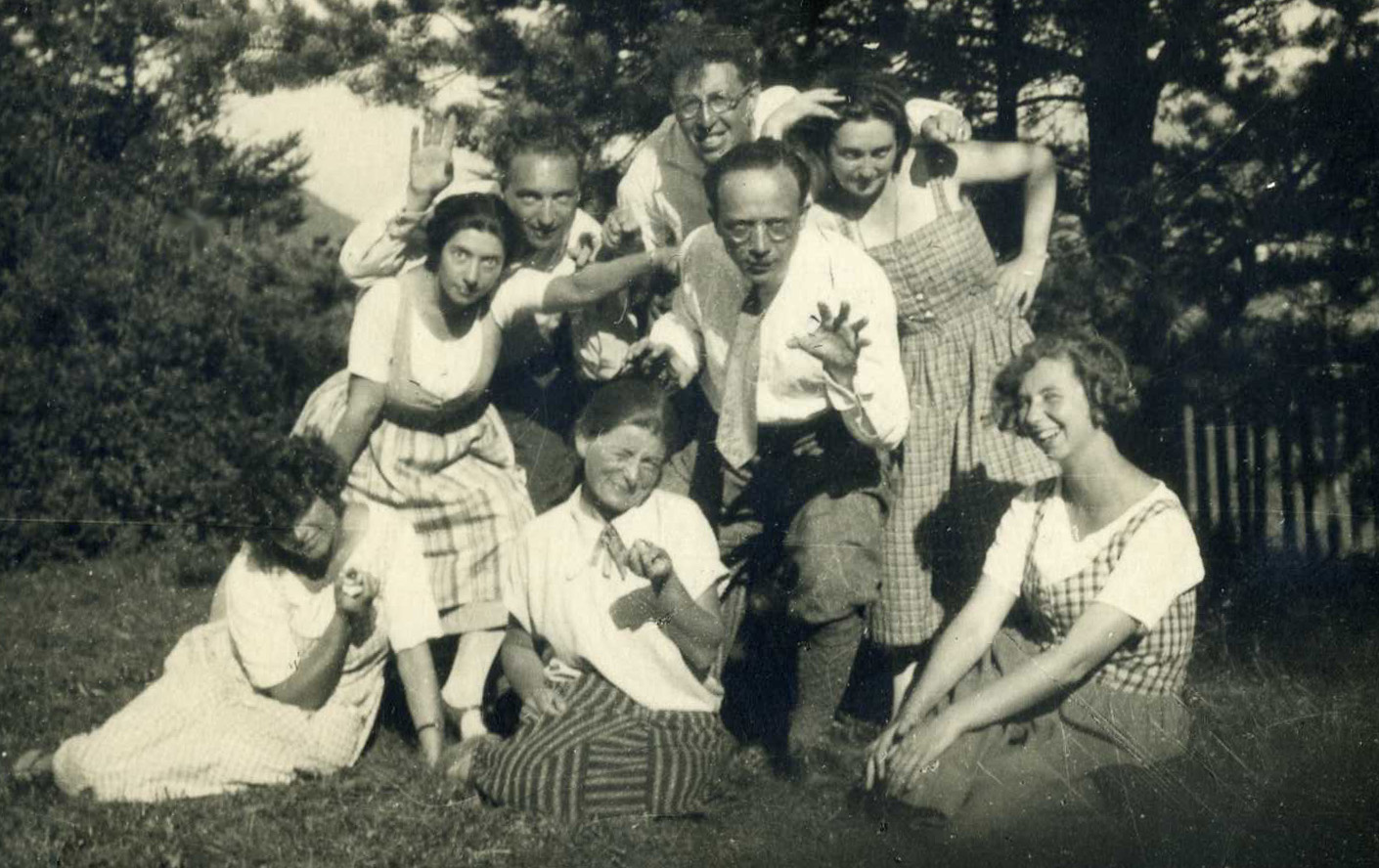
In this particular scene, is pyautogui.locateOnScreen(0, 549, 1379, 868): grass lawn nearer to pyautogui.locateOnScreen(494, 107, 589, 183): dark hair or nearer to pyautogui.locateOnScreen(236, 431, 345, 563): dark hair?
pyautogui.locateOnScreen(236, 431, 345, 563): dark hair

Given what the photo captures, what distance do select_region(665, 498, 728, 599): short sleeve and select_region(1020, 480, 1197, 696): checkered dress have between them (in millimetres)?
963

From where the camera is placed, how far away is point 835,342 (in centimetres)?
361

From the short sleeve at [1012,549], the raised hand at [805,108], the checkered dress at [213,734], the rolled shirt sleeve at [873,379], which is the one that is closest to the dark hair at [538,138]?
the raised hand at [805,108]

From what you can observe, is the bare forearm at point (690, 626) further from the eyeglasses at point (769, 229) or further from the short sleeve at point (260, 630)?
the short sleeve at point (260, 630)

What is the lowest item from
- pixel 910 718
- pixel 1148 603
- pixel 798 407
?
pixel 910 718

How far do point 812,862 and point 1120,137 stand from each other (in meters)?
2.93

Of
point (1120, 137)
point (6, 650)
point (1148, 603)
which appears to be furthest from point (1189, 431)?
point (6, 650)

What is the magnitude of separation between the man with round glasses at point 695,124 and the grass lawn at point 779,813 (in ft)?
5.90

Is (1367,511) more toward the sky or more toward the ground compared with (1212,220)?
more toward the ground

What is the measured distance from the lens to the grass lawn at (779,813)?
11.3 feet

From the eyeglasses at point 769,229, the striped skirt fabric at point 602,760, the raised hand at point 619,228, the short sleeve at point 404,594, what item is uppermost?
the raised hand at point 619,228

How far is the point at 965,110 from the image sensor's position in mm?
4801

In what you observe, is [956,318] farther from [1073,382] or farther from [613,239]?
[613,239]

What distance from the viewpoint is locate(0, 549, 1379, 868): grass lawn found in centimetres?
345
